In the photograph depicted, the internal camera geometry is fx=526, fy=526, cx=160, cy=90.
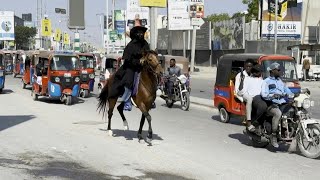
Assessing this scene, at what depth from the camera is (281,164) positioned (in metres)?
8.65

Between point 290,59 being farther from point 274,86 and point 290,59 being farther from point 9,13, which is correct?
point 9,13

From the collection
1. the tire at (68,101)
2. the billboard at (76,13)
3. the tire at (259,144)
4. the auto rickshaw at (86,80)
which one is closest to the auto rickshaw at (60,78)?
→ the tire at (68,101)

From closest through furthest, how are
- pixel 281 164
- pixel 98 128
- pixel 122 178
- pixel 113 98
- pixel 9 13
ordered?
pixel 122 178 → pixel 281 164 → pixel 113 98 → pixel 98 128 → pixel 9 13

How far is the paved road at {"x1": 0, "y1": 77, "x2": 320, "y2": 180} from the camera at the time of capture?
780cm

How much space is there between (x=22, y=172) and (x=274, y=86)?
477 centimetres

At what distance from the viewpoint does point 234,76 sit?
570 inches

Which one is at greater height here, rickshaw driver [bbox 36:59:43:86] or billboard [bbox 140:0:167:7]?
billboard [bbox 140:0:167:7]

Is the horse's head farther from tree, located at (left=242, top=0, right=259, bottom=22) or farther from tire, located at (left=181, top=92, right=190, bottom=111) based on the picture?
tree, located at (left=242, top=0, right=259, bottom=22)

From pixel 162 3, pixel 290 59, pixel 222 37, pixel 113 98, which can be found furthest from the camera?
pixel 222 37

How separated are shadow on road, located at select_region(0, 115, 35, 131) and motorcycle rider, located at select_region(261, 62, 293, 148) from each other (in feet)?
20.6

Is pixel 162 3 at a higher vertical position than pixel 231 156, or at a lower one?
higher

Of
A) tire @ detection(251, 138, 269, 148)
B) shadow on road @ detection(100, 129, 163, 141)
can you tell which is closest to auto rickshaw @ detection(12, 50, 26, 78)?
shadow on road @ detection(100, 129, 163, 141)

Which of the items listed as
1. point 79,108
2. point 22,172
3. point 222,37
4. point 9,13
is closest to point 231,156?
point 22,172

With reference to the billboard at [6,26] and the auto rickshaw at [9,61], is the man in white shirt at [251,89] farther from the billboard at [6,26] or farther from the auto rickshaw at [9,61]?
the billboard at [6,26]
